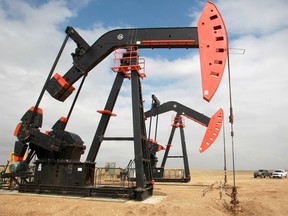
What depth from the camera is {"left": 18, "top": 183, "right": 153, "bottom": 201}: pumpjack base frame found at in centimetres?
945

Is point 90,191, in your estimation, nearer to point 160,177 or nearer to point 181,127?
point 160,177

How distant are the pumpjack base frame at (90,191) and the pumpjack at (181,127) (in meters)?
11.5

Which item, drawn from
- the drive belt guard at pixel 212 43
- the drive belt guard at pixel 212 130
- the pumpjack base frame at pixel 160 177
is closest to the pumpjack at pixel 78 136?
the drive belt guard at pixel 212 43

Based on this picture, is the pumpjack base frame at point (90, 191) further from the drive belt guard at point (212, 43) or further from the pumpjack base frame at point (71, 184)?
the drive belt guard at point (212, 43)

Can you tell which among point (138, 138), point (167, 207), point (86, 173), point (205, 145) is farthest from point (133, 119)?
point (205, 145)

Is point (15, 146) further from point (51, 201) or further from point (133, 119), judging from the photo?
point (133, 119)

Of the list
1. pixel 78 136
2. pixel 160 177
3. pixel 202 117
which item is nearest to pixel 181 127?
pixel 202 117

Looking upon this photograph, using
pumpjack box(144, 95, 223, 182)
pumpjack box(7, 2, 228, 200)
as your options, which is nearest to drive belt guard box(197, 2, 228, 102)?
pumpjack box(7, 2, 228, 200)

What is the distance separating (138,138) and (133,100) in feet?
4.73

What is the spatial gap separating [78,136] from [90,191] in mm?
2612

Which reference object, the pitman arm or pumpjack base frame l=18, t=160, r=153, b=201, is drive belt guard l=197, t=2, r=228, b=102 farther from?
the pitman arm

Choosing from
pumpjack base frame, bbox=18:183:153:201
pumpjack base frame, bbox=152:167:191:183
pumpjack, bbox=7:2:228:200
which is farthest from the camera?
pumpjack base frame, bbox=152:167:191:183

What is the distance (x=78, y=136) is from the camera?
11648 millimetres

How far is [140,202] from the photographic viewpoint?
29.8ft
